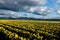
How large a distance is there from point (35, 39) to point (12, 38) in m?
4.68

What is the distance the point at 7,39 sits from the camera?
111 feet

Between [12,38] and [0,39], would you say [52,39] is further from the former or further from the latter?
[0,39]

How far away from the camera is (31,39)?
111 ft

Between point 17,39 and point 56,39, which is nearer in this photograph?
point 17,39

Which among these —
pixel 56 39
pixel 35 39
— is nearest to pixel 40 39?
pixel 35 39

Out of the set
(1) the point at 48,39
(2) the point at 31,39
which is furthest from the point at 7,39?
(1) the point at 48,39

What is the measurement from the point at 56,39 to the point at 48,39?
1789 mm

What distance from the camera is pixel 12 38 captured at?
3322 centimetres

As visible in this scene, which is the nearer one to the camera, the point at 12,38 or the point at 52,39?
the point at 12,38

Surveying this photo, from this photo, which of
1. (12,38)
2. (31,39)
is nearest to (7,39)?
(12,38)

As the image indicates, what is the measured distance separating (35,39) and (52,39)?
4.68 m

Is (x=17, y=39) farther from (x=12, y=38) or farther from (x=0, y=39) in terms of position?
(x=0, y=39)

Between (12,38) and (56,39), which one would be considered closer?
(12,38)

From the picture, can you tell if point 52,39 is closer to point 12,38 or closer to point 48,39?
point 48,39
